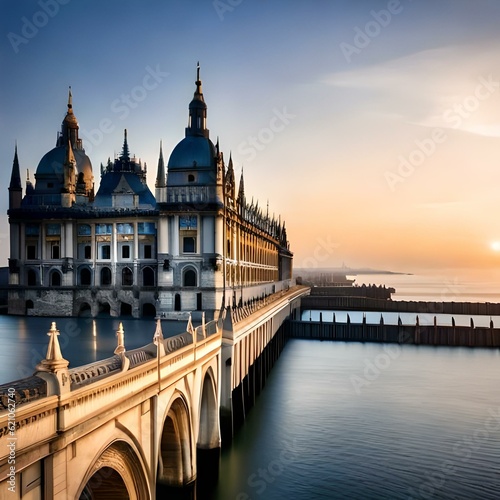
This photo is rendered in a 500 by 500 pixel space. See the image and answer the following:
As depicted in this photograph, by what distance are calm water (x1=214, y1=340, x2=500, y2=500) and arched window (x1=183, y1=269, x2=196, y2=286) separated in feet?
40.4

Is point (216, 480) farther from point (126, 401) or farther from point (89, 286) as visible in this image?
point (89, 286)

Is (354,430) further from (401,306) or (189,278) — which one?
(401,306)

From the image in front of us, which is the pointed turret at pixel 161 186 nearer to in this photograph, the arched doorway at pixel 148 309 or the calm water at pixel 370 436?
the arched doorway at pixel 148 309

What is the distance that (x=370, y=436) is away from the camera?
1268 inches

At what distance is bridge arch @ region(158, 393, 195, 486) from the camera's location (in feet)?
71.5

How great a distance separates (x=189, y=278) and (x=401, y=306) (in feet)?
261

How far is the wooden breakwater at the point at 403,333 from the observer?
68438 millimetres

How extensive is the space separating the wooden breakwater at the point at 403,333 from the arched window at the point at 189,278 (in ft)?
83.1

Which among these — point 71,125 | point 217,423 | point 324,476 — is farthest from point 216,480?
point 71,125

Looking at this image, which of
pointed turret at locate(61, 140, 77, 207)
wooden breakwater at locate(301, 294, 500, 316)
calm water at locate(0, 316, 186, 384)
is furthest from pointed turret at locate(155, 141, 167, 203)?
wooden breakwater at locate(301, 294, 500, 316)

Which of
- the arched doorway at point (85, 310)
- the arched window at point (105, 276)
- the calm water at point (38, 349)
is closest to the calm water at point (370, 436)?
the calm water at point (38, 349)

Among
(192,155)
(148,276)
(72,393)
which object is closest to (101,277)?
(148,276)

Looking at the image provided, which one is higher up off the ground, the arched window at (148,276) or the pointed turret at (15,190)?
the pointed turret at (15,190)

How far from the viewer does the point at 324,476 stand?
86.3 feet
